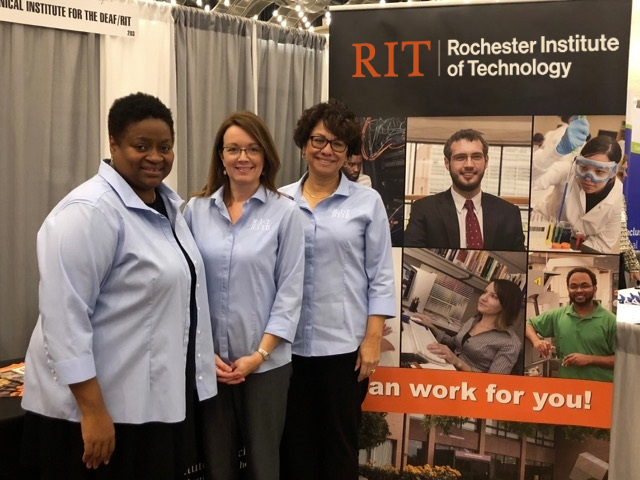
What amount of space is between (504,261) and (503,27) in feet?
3.02

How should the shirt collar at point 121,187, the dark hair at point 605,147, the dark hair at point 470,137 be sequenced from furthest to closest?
the dark hair at point 470,137 → the dark hair at point 605,147 → the shirt collar at point 121,187

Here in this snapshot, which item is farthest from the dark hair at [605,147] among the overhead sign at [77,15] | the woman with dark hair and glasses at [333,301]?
the overhead sign at [77,15]

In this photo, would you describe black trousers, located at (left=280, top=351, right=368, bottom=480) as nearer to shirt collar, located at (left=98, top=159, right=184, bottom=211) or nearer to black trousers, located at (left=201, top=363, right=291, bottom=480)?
black trousers, located at (left=201, top=363, right=291, bottom=480)

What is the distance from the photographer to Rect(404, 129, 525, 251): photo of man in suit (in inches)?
95.7

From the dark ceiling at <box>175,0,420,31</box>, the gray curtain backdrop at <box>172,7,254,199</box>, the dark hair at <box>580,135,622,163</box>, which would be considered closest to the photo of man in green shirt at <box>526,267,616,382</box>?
the dark hair at <box>580,135,622,163</box>

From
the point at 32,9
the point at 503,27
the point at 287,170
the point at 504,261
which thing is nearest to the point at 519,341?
the point at 504,261

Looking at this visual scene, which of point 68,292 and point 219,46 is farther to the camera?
point 219,46

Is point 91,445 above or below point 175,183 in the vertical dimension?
below

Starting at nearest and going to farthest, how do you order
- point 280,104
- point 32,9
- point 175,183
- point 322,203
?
point 322,203, point 32,9, point 175,183, point 280,104

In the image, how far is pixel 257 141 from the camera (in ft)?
6.26

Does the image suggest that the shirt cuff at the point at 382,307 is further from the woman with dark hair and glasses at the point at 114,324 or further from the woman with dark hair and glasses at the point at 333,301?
the woman with dark hair and glasses at the point at 114,324

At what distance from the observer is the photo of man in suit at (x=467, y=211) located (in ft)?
7.97

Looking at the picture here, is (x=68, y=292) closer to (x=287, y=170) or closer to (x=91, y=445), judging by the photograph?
(x=91, y=445)

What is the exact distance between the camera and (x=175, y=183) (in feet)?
10.4
